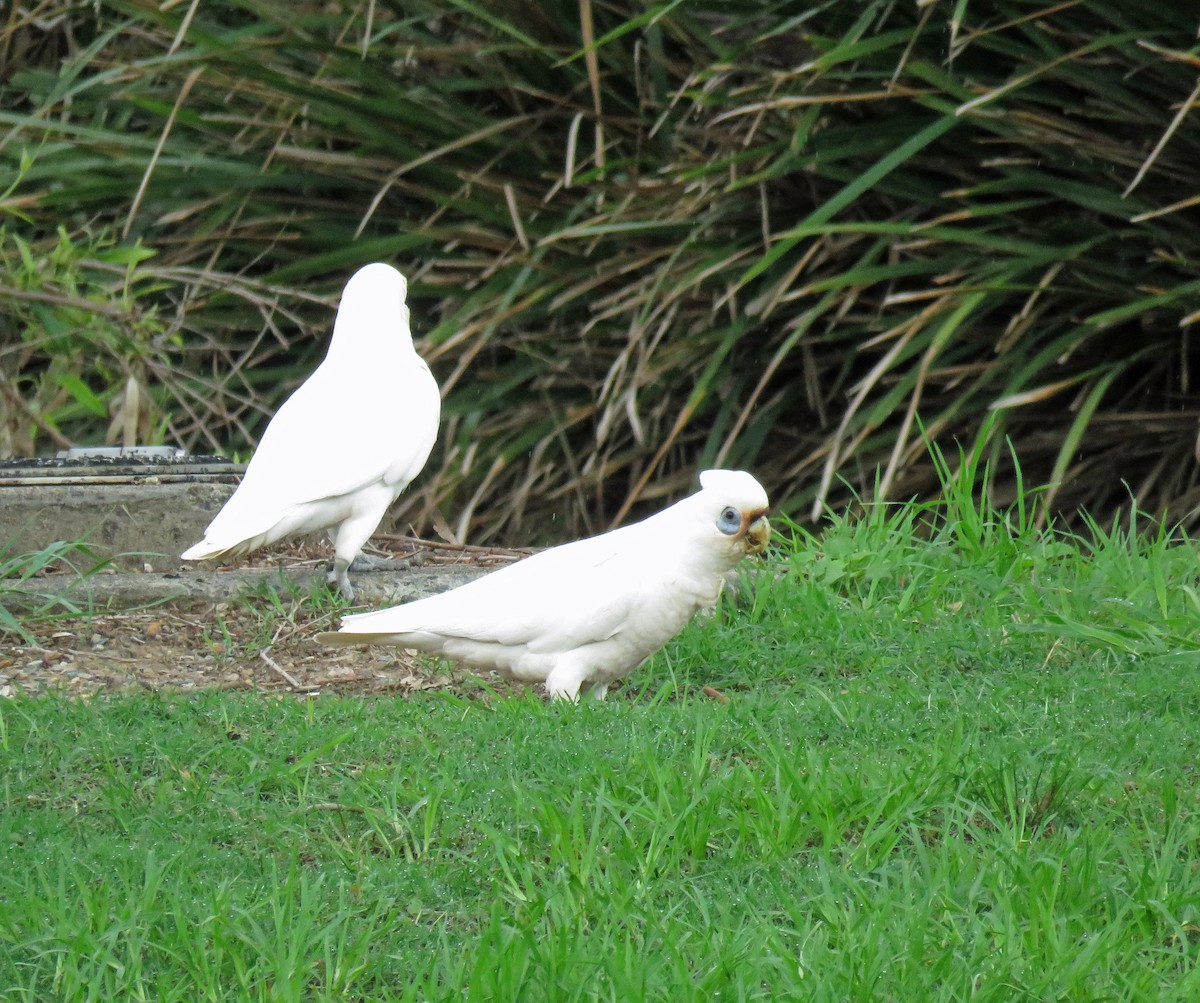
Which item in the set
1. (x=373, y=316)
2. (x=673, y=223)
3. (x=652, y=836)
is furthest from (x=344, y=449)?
(x=673, y=223)

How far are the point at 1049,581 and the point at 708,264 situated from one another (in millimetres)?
2134

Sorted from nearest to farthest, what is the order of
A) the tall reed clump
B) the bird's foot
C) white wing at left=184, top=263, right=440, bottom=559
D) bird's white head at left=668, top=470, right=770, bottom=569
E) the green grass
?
the green grass
bird's white head at left=668, top=470, right=770, bottom=569
white wing at left=184, top=263, right=440, bottom=559
the bird's foot
the tall reed clump

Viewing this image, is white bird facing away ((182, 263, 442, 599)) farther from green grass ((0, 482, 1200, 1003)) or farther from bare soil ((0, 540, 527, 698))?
green grass ((0, 482, 1200, 1003))

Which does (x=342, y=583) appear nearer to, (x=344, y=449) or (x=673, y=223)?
(x=344, y=449)

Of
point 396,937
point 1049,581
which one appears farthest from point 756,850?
point 1049,581

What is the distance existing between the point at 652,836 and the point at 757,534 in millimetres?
984

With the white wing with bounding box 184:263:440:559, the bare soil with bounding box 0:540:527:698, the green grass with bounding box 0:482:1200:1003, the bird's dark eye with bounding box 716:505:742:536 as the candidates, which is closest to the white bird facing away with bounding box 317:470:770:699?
the bird's dark eye with bounding box 716:505:742:536

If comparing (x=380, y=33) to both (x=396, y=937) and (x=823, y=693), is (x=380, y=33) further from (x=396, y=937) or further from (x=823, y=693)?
(x=396, y=937)

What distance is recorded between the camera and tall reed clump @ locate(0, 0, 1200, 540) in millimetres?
5379

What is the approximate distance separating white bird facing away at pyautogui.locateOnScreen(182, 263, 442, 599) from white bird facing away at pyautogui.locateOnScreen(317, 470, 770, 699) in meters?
0.61

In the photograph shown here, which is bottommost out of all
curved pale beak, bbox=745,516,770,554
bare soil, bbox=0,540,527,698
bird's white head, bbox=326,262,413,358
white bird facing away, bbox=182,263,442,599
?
bare soil, bbox=0,540,527,698

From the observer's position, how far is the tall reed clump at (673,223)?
538 cm

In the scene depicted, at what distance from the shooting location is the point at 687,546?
11.5ft

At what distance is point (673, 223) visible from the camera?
5793mm
